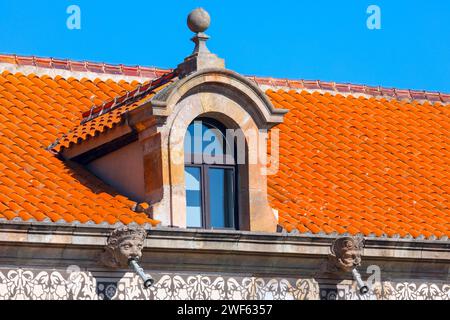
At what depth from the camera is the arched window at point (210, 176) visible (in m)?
26.1

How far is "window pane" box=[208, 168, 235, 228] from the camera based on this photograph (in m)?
26.3

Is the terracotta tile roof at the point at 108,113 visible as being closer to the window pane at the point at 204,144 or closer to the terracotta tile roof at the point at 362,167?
the window pane at the point at 204,144

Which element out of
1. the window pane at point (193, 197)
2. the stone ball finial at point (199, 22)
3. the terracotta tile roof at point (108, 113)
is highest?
the stone ball finial at point (199, 22)

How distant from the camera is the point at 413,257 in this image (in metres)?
26.9

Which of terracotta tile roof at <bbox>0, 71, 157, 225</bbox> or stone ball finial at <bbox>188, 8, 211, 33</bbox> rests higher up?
stone ball finial at <bbox>188, 8, 211, 33</bbox>

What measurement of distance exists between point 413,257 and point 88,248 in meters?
4.91

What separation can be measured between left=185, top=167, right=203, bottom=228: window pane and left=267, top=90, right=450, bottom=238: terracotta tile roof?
3.82 ft

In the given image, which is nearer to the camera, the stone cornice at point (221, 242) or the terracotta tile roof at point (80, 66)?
the stone cornice at point (221, 242)

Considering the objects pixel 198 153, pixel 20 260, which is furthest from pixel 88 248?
pixel 198 153

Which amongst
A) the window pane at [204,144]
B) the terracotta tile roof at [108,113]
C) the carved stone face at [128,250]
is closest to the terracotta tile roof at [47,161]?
the terracotta tile roof at [108,113]

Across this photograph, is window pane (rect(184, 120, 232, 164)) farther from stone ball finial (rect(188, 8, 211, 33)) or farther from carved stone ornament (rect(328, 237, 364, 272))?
carved stone ornament (rect(328, 237, 364, 272))

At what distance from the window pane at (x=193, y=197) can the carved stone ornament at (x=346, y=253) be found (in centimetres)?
180

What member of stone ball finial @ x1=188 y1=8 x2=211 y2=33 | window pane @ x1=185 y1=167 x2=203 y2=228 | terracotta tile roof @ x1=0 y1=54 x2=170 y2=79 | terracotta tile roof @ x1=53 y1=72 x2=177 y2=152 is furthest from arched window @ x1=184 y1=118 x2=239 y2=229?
terracotta tile roof @ x1=0 y1=54 x2=170 y2=79
